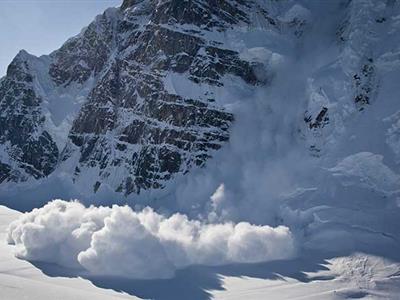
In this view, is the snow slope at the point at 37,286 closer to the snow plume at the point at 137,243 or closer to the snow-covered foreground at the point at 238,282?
the snow-covered foreground at the point at 238,282

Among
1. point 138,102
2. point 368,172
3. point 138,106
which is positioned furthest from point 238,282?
point 138,102

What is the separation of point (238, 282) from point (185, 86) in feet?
214

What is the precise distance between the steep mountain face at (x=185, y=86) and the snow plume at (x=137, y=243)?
28.1 meters

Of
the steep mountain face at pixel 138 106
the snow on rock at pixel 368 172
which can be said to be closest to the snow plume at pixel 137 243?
the snow on rock at pixel 368 172

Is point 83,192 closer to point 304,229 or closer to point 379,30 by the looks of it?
point 304,229

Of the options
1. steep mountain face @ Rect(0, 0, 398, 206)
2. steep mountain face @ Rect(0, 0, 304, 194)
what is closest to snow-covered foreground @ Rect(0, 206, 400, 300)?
steep mountain face @ Rect(0, 0, 398, 206)

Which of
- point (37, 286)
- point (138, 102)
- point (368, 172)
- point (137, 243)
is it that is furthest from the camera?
point (138, 102)

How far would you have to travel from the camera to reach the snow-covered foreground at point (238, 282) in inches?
2537

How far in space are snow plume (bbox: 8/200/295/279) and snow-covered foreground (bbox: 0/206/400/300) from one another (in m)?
2.56

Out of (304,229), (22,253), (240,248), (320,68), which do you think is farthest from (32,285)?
(320,68)

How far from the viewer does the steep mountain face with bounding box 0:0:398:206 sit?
113 m

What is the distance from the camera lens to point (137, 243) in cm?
7738

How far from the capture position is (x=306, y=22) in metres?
135

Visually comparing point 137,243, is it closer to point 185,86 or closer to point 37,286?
point 37,286
